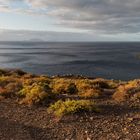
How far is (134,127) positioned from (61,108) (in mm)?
3510

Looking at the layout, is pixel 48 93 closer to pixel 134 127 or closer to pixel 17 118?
pixel 17 118

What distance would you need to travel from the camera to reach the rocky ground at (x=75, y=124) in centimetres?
1105

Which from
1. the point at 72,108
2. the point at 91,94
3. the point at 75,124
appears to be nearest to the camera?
the point at 75,124

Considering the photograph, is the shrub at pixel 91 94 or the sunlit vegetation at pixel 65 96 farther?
the shrub at pixel 91 94

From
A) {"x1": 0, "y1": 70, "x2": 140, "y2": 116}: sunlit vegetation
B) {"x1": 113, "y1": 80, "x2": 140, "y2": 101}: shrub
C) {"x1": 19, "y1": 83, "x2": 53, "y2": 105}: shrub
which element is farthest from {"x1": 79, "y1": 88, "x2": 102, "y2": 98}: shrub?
{"x1": 19, "y1": 83, "x2": 53, "y2": 105}: shrub

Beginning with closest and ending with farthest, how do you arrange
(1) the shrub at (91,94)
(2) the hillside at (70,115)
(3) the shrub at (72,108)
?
1. (2) the hillside at (70,115)
2. (3) the shrub at (72,108)
3. (1) the shrub at (91,94)

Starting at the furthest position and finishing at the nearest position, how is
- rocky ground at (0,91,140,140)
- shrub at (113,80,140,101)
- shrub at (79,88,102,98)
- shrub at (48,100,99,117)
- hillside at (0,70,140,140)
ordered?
1. shrub at (79,88,102,98)
2. shrub at (113,80,140,101)
3. shrub at (48,100,99,117)
4. hillside at (0,70,140,140)
5. rocky ground at (0,91,140,140)

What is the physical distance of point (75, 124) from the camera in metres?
12.2

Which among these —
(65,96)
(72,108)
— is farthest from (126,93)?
(72,108)

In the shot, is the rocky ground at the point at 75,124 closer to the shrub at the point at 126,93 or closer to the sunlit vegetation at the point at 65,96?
the sunlit vegetation at the point at 65,96

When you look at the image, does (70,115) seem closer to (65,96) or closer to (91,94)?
(91,94)

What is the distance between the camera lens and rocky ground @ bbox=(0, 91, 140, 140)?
11.1m

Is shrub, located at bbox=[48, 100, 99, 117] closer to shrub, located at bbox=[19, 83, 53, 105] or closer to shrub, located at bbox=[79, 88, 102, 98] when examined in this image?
shrub, located at bbox=[19, 83, 53, 105]

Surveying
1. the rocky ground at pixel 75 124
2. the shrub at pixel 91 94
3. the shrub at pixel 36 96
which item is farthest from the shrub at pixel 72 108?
the shrub at pixel 91 94
